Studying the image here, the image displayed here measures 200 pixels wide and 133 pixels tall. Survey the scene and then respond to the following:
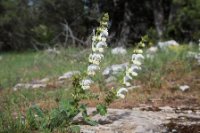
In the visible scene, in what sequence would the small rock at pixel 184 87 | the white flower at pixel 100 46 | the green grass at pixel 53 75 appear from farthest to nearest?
the small rock at pixel 184 87, the green grass at pixel 53 75, the white flower at pixel 100 46

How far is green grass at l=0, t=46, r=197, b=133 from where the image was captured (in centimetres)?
761

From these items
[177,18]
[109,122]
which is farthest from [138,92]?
[177,18]

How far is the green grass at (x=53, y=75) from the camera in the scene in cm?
761

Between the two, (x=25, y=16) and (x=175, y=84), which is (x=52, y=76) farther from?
(x=25, y=16)

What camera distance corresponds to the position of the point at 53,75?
42.2ft

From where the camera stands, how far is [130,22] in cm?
2722

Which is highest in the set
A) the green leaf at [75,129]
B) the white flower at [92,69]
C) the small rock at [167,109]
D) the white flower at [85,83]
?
the white flower at [92,69]

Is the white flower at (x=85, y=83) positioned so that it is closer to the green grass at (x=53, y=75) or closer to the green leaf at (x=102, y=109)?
the green leaf at (x=102, y=109)

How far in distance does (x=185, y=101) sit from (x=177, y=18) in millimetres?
14997

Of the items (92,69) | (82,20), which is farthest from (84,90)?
(82,20)

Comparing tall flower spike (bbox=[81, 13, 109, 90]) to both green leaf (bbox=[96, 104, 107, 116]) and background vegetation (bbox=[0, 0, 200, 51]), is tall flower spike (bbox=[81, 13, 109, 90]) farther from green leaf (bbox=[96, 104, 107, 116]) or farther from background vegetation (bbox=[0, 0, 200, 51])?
background vegetation (bbox=[0, 0, 200, 51])

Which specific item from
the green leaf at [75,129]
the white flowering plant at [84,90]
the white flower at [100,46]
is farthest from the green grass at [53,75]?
the white flower at [100,46]

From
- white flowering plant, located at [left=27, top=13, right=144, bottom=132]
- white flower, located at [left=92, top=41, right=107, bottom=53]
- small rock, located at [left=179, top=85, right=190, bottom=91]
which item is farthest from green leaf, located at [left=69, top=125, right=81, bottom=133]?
small rock, located at [left=179, top=85, right=190, bottom=91]

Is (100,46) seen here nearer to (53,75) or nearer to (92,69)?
(92,69)
